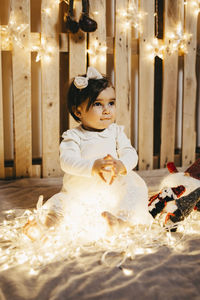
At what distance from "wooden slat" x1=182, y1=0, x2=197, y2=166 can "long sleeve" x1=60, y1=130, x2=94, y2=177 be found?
6.00 ft

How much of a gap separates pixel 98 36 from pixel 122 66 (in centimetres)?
33

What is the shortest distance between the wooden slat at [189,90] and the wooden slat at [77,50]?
1.03 m

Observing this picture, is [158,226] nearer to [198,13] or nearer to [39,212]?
[39,212]

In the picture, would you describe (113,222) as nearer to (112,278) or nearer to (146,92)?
Result: (112,278)

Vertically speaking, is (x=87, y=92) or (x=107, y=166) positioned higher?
(x=87, y=92)

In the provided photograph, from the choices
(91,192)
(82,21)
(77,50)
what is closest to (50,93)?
(77,50)

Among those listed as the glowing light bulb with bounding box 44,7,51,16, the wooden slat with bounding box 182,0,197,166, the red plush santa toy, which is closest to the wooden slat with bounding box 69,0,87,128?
the glowing light bulb with bounding box 44,7,51,16

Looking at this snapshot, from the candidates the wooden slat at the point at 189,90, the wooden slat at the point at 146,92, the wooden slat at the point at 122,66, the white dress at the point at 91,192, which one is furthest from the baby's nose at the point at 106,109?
the wooden slat at the point at 189,90

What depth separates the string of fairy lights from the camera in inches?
100.0

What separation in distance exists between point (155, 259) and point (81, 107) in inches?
31.9

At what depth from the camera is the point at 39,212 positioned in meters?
1.44

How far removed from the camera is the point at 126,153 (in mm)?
1646

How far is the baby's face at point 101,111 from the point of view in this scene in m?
1.58

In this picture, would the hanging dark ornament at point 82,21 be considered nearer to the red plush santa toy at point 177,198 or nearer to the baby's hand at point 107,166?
the red plush santa toy at point 177,198
